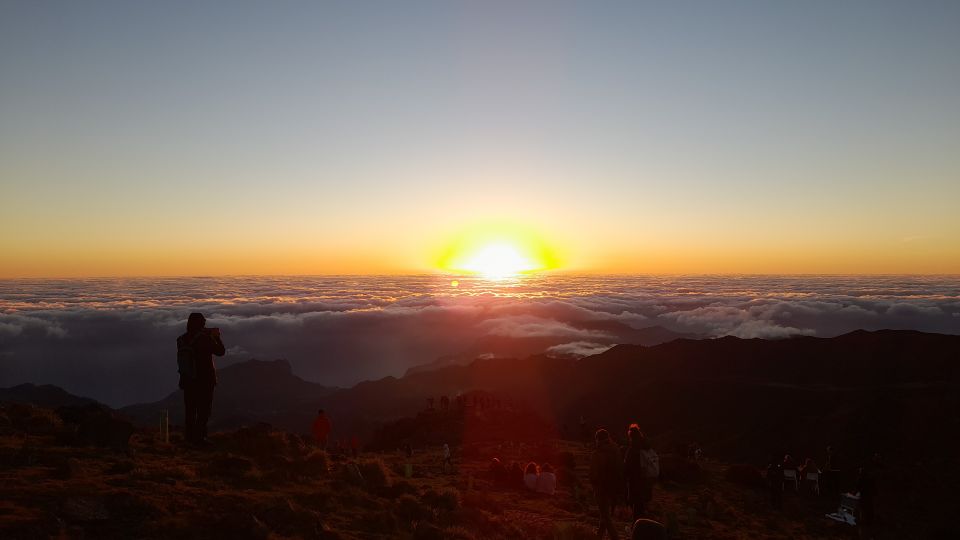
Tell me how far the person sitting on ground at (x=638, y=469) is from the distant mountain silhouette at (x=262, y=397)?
9681cm

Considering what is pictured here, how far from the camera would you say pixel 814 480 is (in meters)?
21.3

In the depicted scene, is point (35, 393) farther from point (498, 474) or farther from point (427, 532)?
point (427, 532)

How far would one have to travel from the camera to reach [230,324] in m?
129

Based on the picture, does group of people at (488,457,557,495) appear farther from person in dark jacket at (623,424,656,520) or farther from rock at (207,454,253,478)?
rock at (207,454,253,478)

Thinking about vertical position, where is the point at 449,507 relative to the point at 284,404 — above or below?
above

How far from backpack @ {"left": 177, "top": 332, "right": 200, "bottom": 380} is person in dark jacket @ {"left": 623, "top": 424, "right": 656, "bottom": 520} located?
25.6 feet

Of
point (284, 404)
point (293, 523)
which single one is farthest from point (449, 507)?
point (284, 404)

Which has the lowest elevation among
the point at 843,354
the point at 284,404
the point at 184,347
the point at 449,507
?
the point at 284,404

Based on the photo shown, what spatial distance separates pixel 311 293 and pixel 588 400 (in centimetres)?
13063

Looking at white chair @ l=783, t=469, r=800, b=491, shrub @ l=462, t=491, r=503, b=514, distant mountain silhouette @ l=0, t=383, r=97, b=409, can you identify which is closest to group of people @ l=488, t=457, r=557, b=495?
shrub @ l=462, t=491, r=503, b=514

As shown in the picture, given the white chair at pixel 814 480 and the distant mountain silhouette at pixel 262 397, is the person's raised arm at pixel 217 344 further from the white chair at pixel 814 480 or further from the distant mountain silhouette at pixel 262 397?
the distant mountain silhouette at pixel 262 397

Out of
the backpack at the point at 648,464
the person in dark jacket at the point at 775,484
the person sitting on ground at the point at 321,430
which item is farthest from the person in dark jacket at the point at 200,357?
the person in dark jacket at the point at 775,484

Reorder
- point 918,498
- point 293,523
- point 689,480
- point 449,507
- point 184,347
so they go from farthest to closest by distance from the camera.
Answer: point 918,498 → point 689,480 → point 449,507 → point 184,347 → point 293,523

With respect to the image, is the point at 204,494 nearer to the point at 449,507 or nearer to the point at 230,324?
the point at 449,507
